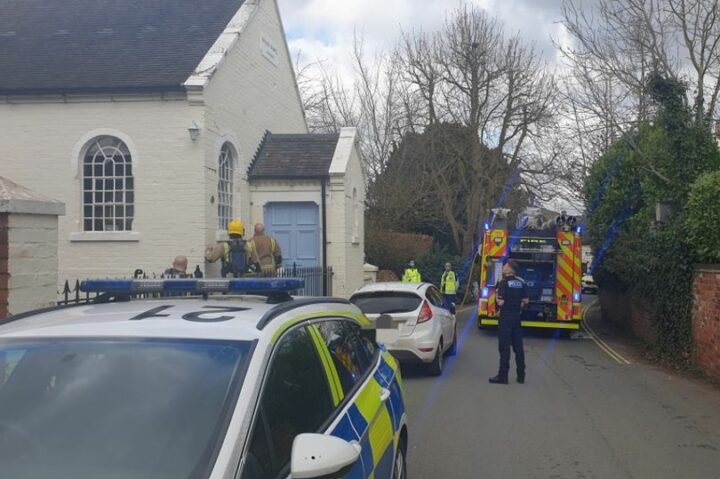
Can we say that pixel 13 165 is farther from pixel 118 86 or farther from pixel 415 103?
pixel 415 103

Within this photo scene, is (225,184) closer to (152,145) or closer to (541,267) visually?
(152,145)

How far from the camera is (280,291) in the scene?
443 centimetres

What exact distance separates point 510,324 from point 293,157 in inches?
381

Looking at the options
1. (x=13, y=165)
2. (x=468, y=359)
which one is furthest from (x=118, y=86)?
(x=468, y=359)

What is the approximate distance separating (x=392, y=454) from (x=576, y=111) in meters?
15.4

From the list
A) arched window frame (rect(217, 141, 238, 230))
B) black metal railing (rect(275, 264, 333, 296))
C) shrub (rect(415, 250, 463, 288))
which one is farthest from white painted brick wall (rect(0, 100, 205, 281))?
shrub (rect(415, 250, 463, 288))

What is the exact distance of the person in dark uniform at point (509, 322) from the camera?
38.2ft

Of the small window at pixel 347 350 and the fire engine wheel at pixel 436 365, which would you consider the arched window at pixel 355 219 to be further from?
the small window at pixel 347 350

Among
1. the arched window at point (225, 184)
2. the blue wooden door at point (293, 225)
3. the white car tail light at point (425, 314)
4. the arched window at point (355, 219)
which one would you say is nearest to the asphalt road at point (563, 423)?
the white car tail light at point (425, 314)

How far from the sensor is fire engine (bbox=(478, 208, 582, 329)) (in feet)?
60.2

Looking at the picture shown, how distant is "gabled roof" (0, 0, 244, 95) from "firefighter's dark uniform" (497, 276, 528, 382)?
8.43 m

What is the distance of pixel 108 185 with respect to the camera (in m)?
17.2

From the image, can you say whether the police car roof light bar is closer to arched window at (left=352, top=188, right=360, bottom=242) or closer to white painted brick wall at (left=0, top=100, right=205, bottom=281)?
white painted brick wall at (left=0, top=100, right=205, bottom=281)

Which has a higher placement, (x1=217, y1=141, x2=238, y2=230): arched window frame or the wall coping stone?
(x1=217, y1=141, x2=238, y2=230): arched window frame
